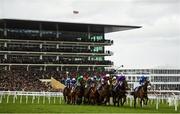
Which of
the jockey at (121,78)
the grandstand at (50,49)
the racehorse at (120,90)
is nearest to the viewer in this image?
the jockey at (121,78)

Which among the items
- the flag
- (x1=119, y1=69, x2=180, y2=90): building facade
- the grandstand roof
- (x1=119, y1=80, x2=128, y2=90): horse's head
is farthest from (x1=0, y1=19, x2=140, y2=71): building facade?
(x1=119, y1=80, x2=128, y2=90): horse's head

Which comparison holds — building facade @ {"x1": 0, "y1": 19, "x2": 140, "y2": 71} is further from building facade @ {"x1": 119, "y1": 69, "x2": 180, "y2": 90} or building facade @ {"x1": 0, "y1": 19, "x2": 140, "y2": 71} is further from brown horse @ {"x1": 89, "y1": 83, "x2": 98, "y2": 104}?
brown horse @ {"x1": 89, "y1": 83, "x2": 98, "y2": 104}

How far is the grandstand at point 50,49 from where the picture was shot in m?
76.0

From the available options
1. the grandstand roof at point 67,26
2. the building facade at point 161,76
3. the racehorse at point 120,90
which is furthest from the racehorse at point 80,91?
the building facade at point 161,76

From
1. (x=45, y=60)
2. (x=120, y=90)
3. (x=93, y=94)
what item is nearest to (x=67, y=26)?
(x=45, y=60)

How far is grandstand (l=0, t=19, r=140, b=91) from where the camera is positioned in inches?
2992

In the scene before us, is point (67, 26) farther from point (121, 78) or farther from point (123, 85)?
point (121, 78)

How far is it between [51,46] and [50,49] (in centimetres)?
151

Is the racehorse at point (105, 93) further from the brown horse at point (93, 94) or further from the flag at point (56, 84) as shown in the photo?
the flag at point (56, 84)

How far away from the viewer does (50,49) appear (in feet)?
260

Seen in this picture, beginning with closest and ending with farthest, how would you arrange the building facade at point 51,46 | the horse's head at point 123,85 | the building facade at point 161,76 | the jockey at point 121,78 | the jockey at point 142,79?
the jockey at point 142,79
the jockey at point 121,78
the horse's head at point 123,85
the building facade at point 51,46
the building facade at point 161,76

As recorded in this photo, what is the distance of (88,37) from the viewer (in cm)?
8462

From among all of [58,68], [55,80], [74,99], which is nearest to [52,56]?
[58,68]

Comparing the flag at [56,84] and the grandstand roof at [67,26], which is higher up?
the grandstand roof at [67,26]
